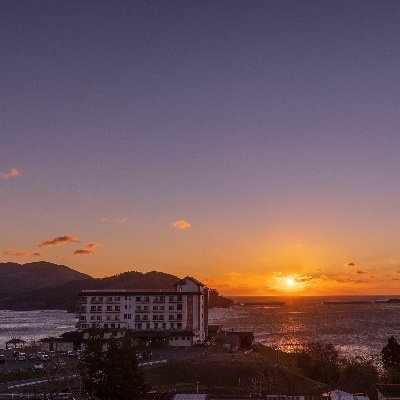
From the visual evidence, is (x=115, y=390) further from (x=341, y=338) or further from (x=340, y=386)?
(x=341, y=338)

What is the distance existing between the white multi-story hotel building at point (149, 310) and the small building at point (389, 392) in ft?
227

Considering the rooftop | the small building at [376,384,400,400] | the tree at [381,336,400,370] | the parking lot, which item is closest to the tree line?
the tree at [381,336,400,370]

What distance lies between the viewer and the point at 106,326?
13050 cm

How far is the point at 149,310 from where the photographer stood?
131000mm

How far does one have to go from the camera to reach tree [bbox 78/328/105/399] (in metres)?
51.2

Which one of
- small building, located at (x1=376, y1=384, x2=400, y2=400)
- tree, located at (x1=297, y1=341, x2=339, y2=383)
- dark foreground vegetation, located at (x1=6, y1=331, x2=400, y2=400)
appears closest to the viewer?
dark foreground vegetation, located at (x1=6, y1=331, x2=400, y2=400)

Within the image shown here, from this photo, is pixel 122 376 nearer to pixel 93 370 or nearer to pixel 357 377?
pixel 93 370

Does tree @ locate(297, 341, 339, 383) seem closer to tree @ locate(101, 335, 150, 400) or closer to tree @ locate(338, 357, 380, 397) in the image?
tree @ locate(338, 357, 380, 397)

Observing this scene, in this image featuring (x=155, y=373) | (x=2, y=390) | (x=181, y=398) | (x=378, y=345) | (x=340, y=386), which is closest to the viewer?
(x=181, y=398)

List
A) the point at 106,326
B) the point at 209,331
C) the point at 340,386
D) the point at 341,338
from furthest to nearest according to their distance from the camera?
the point at 341,338
the point at 209,331
the point at 106,326
the point at 340,386

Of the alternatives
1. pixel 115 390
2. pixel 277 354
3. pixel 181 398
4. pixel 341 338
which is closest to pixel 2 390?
pixel 115 390

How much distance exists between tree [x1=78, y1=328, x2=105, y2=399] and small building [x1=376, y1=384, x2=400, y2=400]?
→ 29054 mm

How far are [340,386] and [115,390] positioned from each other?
1877 inches

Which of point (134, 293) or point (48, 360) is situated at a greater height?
point (134, 293)
